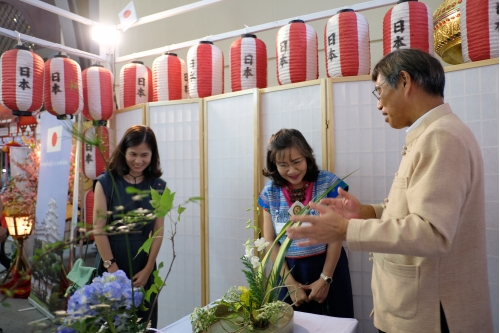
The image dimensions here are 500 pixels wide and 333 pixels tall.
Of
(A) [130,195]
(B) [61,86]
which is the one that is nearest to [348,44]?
(A) [130,195]

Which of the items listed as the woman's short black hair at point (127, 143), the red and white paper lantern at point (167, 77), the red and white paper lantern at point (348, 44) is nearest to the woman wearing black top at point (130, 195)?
the woman's short black hair at point (127, 143)

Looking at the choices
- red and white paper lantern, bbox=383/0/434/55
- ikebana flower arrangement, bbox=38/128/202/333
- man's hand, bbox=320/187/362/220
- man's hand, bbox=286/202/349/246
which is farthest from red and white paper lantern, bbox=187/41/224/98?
ikebana flower arrangement, bbox=38/128/202/333

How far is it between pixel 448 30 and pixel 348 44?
0.61m

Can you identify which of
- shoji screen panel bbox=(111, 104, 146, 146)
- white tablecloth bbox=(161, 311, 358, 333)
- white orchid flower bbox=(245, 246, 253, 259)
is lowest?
white tablecloth bbox=(161, 311, 358, 333)

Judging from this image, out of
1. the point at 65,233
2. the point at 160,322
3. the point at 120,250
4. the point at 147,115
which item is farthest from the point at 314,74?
the point at 65,233

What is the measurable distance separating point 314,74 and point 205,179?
3.49 feet

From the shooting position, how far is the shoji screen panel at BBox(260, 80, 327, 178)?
2330mm

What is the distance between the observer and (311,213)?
72.9 inches

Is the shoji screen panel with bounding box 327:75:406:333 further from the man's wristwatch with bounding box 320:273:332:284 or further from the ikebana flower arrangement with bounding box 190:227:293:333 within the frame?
the ikebana flower arrangement with bounding box 190:227:293:333

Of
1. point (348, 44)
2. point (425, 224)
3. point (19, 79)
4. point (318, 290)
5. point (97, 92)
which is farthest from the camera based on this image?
point (97, 92)

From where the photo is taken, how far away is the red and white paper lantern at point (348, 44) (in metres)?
2.21

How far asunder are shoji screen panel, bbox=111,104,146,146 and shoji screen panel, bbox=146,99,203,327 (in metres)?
0.09

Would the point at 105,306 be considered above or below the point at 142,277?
above

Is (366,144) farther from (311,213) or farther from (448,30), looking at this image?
(448,30)
